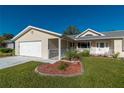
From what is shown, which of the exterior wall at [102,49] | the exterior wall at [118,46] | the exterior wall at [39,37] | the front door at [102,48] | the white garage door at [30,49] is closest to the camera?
the exterior wall at [39,37]

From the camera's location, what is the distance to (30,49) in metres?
17.8

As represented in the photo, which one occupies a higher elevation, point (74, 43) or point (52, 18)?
point (52, 18)

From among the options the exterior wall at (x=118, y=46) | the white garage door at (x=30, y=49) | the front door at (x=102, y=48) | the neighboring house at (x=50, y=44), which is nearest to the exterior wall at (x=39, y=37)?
the neighboring house at (x=50, y=44)

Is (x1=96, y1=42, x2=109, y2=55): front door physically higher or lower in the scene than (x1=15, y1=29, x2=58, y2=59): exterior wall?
lower

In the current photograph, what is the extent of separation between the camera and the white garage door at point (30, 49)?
17047 millimetres

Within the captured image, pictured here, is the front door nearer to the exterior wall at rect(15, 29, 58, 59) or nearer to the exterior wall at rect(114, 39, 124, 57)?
the exterior wall at rect(114, 39, 124, 57)

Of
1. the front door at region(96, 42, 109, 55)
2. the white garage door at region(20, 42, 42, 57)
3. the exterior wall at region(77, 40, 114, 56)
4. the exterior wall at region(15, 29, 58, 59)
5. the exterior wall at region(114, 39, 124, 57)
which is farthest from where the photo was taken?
the front door at region(96, 42, 109, 55)

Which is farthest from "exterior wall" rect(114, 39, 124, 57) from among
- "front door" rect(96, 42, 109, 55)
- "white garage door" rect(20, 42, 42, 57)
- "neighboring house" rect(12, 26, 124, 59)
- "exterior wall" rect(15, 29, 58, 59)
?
"white garage door" rect(20, 42, 42, 57)

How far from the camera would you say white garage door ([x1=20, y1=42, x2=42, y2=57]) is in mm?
17047

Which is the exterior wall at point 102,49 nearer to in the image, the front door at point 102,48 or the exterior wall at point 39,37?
the front door at point 102,48

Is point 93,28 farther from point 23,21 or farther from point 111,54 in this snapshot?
point 23,21
